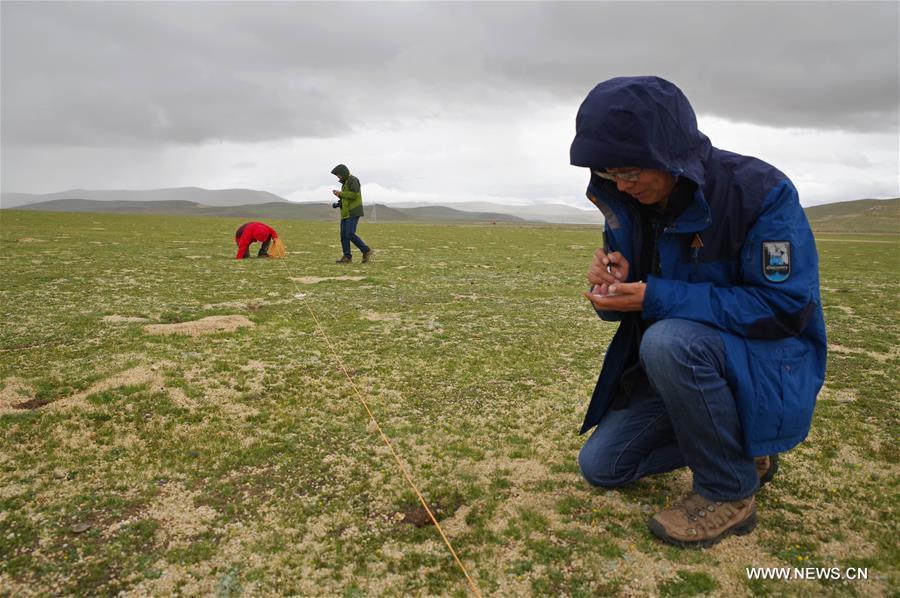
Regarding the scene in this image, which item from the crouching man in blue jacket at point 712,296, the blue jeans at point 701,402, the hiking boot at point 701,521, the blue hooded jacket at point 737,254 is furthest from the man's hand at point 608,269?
the hiking boot at point 701,521

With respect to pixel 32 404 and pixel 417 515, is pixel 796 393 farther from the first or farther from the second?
pixel 32 404

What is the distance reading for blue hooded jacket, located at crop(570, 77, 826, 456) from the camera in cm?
229

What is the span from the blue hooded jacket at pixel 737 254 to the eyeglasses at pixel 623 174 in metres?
0.08

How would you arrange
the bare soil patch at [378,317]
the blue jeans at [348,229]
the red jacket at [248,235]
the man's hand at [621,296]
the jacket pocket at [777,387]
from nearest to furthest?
the jacket pocket at [777,387] → the man's hand at [621,296] → the bare soil patch at [378,317] → the blue jeans at [348,229] → the red jacket at [248,235]

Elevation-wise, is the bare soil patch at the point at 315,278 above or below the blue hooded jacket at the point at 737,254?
below

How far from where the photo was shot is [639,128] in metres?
2.25

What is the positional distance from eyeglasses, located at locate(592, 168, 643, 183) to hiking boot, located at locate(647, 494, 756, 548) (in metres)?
1.50

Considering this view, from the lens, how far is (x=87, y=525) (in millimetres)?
2521

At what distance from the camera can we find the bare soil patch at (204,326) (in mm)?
5839

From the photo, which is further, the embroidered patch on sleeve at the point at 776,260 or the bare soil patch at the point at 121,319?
the bare soil patch at the point at 121,319

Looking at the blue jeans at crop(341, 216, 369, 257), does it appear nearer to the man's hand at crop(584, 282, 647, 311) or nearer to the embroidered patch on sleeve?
the man's hand at crop(584, 282, 647, 311)

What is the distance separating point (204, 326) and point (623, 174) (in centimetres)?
512

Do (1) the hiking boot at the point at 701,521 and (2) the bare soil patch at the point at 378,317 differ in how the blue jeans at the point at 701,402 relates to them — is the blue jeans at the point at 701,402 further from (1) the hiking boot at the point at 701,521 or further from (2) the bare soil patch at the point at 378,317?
(2) the bare soil patch at the point at 378,317
